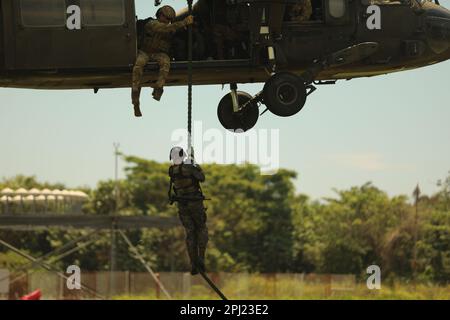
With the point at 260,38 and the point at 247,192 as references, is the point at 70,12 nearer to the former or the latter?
the point at 260,38

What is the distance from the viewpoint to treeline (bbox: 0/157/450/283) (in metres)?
66.9

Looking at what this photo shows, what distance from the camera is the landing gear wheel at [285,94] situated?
18.6 m

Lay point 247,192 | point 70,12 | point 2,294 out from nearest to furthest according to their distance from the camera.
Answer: point 70,12
point 2,294
point 247,192

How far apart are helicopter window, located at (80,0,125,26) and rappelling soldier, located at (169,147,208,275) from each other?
3.30 meters

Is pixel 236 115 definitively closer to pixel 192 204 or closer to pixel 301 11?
pixel 301 11

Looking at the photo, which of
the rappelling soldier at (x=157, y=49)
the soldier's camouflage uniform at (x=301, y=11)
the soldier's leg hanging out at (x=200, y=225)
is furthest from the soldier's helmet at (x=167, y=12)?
the soldier's leg hanging out at (x=200, y=225)

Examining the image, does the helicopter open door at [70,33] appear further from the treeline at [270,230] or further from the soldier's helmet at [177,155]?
the treeline at [270,230]

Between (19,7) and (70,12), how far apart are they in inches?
32.1

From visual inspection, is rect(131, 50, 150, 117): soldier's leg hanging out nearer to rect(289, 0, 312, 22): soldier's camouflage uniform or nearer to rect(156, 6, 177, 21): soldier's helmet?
rect(156, 6, 177, 21): soldier's helmet

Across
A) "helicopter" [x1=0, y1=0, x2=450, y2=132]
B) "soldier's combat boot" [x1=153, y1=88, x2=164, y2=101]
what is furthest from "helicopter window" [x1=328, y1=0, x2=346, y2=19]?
"soldier's combat boot" [x1=153, y1=88, x2=164, y2=101]

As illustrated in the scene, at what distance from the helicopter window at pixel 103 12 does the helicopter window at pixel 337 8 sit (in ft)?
11.2

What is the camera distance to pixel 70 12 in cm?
1841

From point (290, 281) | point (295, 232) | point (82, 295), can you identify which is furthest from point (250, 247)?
point (82, 295)

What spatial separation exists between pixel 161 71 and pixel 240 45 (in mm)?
1666
